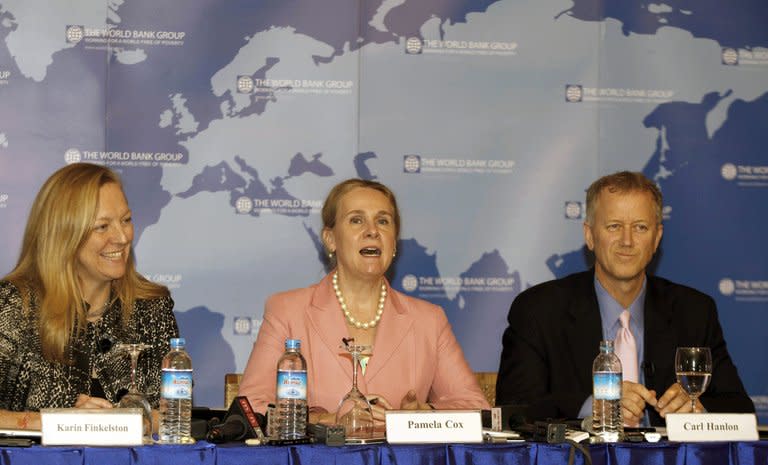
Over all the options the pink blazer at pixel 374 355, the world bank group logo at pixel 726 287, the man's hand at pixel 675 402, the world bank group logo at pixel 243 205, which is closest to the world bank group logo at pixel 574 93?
the world bank group logo at pixel 726 287

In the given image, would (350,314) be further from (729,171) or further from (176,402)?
(729,171)

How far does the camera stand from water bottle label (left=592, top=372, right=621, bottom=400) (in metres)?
3.10

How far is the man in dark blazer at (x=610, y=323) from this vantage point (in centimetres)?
402

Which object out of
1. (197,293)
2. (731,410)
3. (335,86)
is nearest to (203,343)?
(197,293)

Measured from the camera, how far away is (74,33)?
5621 millimetres

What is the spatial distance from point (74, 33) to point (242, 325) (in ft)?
5.63

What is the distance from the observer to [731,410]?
3.86m

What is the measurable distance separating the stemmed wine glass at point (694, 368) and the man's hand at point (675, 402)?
0.45 feet

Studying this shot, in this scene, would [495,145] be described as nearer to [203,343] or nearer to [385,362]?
[203,343]

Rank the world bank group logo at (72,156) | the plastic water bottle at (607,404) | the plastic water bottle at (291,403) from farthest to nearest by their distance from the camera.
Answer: the world bank group logo at (72,156), the plastic water bottle at (607,404), the plastic water bottle at (291,403)

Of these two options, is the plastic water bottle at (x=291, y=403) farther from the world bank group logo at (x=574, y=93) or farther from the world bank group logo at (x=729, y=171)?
the world bank group logo at (x=729, y=171)

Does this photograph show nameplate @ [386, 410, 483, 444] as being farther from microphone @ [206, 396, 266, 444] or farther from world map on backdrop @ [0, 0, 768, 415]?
world map on backdrop @ [0, 0, 768, 415]

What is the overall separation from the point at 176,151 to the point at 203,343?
99 centimetres

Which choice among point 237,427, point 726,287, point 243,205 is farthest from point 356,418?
point 726,287
